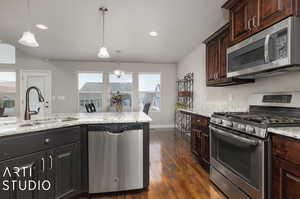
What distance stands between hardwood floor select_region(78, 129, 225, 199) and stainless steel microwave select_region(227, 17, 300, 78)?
152 cm

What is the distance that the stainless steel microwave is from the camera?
141 centimetres

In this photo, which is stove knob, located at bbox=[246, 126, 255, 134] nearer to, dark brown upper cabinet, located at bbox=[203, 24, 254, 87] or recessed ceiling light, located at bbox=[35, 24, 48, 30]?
dark brown upper cabinet, located at bbox=[203, 24, 254, 87]

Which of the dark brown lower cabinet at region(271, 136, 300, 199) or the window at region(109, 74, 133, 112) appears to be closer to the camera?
the dark brown lower cabinet at region(271, 136, 300, 199)

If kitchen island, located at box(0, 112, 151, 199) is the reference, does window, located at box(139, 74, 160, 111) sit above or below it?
above

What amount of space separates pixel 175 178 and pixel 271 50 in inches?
78.1

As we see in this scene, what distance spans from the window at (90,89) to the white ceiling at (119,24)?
1120 mm

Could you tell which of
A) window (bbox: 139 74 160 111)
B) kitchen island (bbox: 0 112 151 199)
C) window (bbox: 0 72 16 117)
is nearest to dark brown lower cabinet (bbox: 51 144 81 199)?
kitchen island (bbox: 0 112 151 199)

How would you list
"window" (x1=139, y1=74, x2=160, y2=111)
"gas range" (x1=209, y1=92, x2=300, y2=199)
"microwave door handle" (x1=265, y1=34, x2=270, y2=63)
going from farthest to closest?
"window" (x1=139, y1=74, x2=160, y2=111) → "microwave door handle" (x1=265, y1=34, x2=270, y2=63) → "gas range" (x1=209, y1=92, x2=300, y2=199)

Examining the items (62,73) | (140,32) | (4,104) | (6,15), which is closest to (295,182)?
(140,32)

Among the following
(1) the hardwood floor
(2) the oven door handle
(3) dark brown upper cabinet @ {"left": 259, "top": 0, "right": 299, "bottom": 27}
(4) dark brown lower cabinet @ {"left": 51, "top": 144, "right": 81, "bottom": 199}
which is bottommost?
(1) the hardwood floor

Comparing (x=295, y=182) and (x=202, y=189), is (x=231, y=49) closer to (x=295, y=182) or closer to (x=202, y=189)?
(x=295, y=182)

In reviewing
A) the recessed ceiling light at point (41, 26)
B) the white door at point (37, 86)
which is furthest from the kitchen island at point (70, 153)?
the white door at point (37, 86)

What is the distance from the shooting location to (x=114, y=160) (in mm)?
1972
